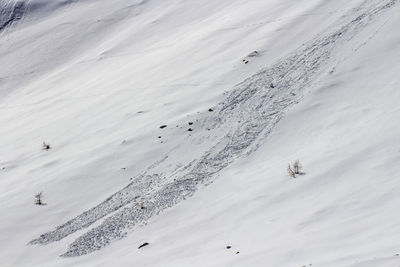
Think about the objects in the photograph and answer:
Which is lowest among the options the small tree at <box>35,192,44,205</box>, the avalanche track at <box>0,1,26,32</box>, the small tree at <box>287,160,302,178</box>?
the small tree at <box>35,192,44,205</box>

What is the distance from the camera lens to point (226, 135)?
26.9ft

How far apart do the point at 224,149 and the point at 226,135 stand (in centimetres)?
39

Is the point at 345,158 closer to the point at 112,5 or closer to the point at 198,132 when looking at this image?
the point at 198,132

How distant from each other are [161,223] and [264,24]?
6.68 metres

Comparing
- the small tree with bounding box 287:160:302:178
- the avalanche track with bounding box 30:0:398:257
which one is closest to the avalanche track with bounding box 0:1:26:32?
the avalanche track with bounding box 30:0:398:257

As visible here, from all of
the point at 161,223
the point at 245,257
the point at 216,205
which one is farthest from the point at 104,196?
the point at 245,257

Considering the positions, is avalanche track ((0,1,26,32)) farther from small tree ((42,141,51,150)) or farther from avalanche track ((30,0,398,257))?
avalanche track ((30,0,398,257))

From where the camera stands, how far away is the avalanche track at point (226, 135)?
7039 mm

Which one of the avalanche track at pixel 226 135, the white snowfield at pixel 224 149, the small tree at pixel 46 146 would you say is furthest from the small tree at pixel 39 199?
the small tree at pixel 46 146

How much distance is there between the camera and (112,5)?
18.8m

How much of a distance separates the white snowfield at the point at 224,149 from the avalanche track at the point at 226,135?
0.03m

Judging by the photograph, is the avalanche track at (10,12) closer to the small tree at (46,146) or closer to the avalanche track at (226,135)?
the small tree at (46,146)

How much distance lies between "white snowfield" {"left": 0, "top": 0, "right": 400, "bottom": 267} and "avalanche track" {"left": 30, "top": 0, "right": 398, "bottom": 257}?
0.09ft

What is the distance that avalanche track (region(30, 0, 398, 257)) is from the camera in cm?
704
